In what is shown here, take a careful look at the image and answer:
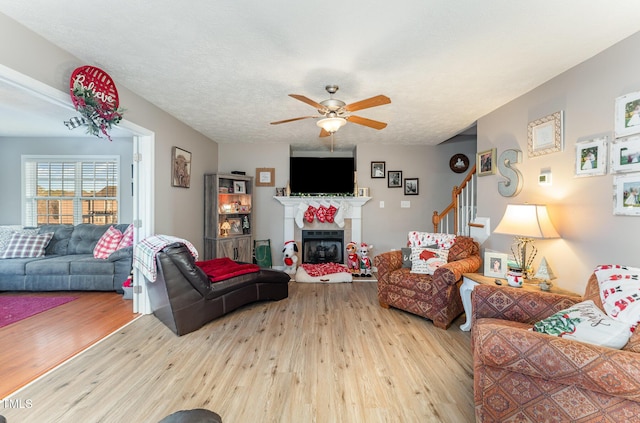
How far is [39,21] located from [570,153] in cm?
410

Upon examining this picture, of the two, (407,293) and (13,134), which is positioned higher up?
(13,134)

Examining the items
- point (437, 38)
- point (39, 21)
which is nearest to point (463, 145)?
point (437, 38)

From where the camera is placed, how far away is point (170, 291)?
267 centimetres

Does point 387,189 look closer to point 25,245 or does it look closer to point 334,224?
point 334,224

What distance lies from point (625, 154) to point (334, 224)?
3.92m

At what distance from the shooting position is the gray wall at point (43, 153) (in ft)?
15.8

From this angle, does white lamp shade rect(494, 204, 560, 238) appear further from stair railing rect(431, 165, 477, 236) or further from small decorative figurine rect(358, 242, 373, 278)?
small decorative figurine rect(358, 242, 373, 278)

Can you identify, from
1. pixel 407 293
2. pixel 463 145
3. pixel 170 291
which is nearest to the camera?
pixel 170 291

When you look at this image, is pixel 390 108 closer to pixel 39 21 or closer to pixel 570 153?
pixel 570 153

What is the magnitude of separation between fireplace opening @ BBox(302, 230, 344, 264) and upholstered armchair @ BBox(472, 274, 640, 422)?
3867 millimetres

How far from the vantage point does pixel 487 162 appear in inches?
137

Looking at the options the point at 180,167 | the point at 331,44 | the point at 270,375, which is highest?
the point at 331,44

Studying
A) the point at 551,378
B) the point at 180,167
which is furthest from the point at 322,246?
the point at 551,378

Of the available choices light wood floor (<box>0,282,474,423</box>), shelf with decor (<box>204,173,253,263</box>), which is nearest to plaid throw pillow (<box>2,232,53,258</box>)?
shelf with decor (<box>204,173,253,263</box>)
